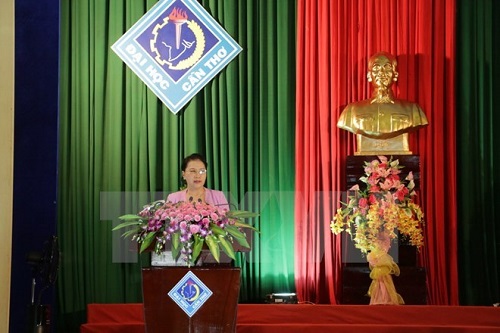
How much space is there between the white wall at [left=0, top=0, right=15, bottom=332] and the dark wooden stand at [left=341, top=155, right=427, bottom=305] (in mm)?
2580

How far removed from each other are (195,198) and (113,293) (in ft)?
4.06

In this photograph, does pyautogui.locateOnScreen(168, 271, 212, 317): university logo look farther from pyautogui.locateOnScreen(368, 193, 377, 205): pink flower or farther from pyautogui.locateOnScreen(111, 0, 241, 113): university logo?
pyautogui.locateOnScreen(111, 0, 241, 113): university logo

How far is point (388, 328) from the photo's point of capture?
5.73m

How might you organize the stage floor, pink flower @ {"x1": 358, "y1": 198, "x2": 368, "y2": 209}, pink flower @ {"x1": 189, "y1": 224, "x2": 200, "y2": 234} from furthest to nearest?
pink flower @ {"x1": 358, "y1": 198, "x2": 368, "y2": 209} < the stage floor < pink flower @ {"x1": 189, "y1": 224, "x2": 200, "y2": 234}

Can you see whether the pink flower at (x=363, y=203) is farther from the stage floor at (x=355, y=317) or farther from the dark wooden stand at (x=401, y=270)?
the stage floor at (x=355, y=317)

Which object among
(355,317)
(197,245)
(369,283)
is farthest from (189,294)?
(369,283)

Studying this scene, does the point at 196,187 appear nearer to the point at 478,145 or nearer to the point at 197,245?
the point at 197,245

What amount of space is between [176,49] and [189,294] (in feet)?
11.0

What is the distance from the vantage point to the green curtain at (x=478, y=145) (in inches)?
285

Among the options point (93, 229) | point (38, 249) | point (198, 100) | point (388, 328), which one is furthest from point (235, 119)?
point (388, 328)

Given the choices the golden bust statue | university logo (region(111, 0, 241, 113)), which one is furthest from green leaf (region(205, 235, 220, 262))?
university logo (region(111, 0, 241, 113))

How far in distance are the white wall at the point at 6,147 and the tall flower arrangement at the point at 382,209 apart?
251 cm

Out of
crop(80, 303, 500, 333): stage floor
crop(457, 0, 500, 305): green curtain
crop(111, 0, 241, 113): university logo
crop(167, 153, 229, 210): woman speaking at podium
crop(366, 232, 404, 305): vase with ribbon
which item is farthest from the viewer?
crop(111, 0, 241, 113): university logo

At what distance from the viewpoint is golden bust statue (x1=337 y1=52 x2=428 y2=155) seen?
22.6 ft
